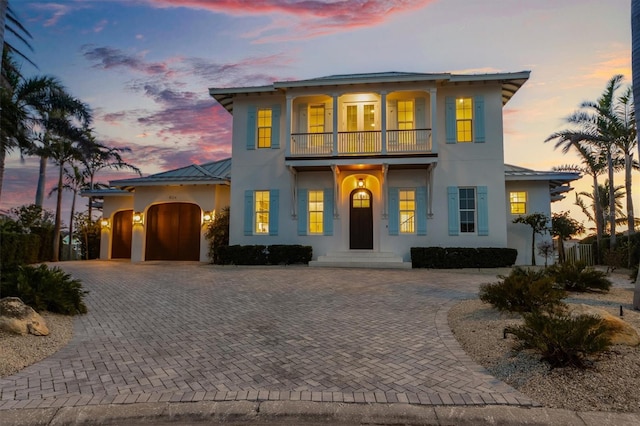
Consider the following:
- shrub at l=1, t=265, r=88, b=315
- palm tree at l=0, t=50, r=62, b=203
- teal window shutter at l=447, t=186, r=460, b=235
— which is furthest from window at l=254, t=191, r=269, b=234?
shrub at l=1, t=265, r=88, b=315

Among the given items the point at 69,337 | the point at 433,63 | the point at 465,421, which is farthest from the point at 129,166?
the point at 465,421

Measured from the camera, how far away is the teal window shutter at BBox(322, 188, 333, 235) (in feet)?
49.2

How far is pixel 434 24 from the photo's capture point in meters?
11.7

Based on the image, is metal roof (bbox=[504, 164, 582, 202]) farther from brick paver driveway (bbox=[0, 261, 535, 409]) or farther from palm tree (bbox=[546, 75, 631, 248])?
brick paver driveway (bbox=[0, 261, 535, 409])

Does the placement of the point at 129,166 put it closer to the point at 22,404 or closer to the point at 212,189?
the point at 212,189

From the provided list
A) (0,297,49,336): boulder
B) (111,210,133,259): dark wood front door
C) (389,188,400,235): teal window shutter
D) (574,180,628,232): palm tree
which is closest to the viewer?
(0,297,49,336): boulder

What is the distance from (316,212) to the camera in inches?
602

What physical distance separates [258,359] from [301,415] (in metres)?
1.34

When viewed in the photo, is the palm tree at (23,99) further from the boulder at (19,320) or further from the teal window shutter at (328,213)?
the teal window shutter at (328,213)

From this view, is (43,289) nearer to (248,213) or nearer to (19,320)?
(19,320)

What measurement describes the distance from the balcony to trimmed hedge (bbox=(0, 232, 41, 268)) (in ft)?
39.0

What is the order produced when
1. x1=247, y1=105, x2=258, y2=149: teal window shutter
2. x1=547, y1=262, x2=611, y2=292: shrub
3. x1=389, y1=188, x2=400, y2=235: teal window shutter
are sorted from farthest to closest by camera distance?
1. x1=247, y1=105, x2=258, y2=149: teal window shutter
2. x1=389, y1=188, x2=400, y2=235: teal window shutter
3. x1=547, y1=262, x2=611, y2=292: shrub

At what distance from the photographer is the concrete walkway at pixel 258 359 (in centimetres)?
302

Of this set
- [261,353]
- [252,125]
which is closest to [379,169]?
[252,125]
